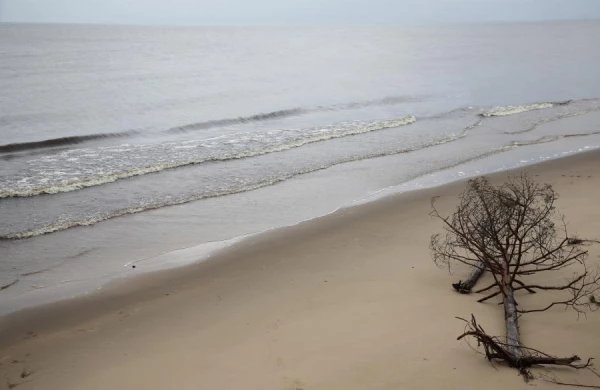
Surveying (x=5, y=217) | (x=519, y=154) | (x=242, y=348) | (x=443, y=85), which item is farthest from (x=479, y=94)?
(x=242, y=348)

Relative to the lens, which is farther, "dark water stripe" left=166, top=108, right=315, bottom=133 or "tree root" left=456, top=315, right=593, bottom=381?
"dark water stripe" left=166, top=108, right=315, bottom=133

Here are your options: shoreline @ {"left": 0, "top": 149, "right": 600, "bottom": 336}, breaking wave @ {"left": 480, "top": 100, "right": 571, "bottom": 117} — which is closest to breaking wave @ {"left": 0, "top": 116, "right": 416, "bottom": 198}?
breaking wave @ {"left": 480, "top": 100, "right": 571, "bottom": 117}

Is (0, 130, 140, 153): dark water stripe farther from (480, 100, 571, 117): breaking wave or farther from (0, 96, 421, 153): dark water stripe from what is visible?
(480, 100, 571, 117): breaking wave

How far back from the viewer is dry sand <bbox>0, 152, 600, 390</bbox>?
5199 millimetres

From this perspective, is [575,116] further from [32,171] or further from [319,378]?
[319,378]

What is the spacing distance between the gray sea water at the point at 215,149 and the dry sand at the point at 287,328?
110cm

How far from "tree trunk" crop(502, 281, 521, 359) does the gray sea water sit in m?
4.99

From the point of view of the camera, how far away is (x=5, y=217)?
1133cm

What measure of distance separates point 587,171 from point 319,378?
33.5ft

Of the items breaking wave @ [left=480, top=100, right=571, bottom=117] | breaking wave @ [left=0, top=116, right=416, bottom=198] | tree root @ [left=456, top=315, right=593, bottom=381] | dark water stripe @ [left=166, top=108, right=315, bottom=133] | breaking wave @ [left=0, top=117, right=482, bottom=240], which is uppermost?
dark water stripe @ [left=166, top=108, right=315, bottom=133]

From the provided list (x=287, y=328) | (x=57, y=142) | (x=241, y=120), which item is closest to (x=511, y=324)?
(x=287, y=328)

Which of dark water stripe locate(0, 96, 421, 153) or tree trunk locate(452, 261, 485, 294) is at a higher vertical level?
dark water stripe locate(0, 96, 421, 153)

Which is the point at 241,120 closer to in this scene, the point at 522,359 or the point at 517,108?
the point at 517,108

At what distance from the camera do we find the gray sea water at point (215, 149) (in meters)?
9.92
